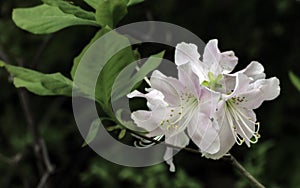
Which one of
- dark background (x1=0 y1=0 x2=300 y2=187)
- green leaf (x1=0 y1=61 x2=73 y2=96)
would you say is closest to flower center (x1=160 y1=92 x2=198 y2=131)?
green leaf (x1=0 y1=61 x2=73 y2=96)

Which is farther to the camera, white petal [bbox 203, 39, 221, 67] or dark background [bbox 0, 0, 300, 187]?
dark background [bbox 0, 0, 300, 187]

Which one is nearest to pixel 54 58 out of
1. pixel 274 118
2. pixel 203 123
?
pixel 274 118

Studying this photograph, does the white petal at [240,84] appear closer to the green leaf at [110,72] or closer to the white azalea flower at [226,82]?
the white azalea flower at [226,82]

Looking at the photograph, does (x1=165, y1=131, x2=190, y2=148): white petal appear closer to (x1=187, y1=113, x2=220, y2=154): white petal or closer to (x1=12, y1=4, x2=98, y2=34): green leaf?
(x1=187, y1=113, x2=220, y2=154): white petal

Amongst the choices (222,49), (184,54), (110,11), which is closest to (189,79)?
(184,54)

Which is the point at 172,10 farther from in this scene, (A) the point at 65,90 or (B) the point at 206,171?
(A) the point at 65,90
